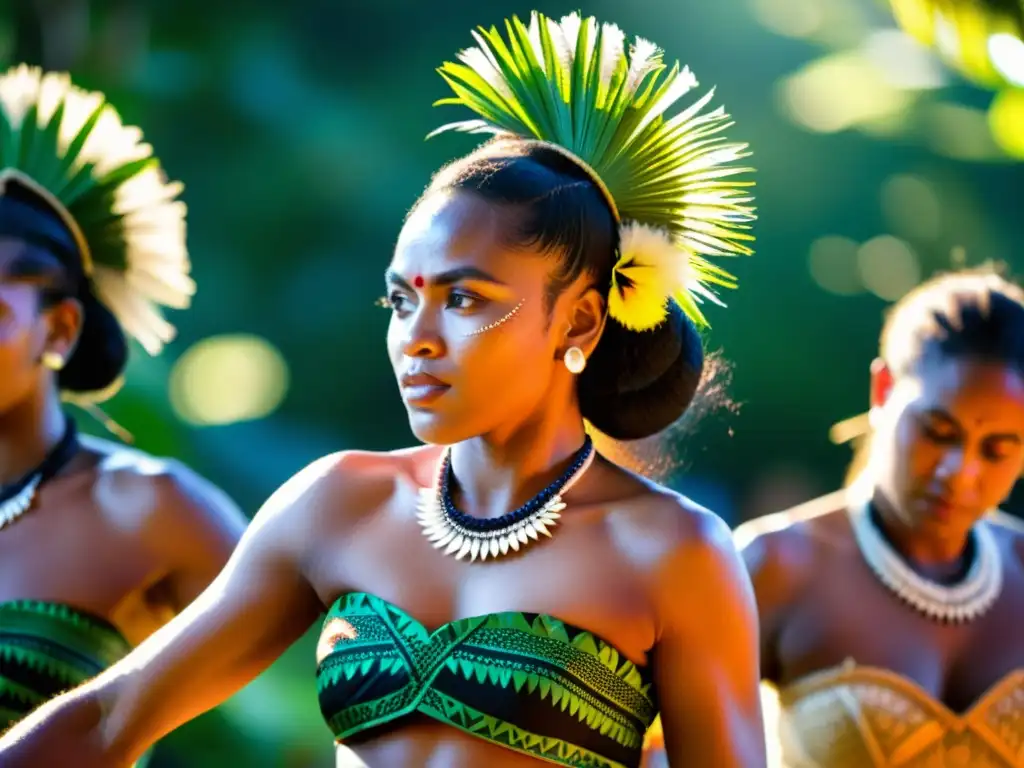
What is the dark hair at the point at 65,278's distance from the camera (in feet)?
9.34

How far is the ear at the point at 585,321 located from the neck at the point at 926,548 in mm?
1086

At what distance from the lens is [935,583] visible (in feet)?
9.59

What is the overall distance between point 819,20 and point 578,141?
4.02 meters

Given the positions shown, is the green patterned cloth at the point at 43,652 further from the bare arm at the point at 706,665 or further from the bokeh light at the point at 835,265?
the bokeh light at the point at 835,265

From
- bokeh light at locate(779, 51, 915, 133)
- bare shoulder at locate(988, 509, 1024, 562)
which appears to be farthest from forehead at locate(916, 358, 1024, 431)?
bokeh light at locate(779, 51, 915, 133)

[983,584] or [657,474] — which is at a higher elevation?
[657,474]

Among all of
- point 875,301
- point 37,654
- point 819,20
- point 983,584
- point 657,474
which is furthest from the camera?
point 875,301

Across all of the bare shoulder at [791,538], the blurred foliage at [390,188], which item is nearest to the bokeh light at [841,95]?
the blurred foliage at [390,188]

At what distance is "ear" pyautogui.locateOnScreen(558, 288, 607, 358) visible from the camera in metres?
2.04

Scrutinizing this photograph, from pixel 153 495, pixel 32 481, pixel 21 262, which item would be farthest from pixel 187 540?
pixel 21 262

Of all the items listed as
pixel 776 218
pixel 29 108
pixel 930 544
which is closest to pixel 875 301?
pixel 776 218

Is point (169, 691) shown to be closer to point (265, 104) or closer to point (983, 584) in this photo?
point (983, 584)

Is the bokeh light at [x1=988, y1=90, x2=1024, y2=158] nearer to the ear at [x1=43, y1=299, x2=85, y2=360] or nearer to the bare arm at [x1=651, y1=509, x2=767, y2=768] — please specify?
the bare arm at [x1=651, y1=509, x2=767, y2=768]

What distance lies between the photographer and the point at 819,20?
587cm
